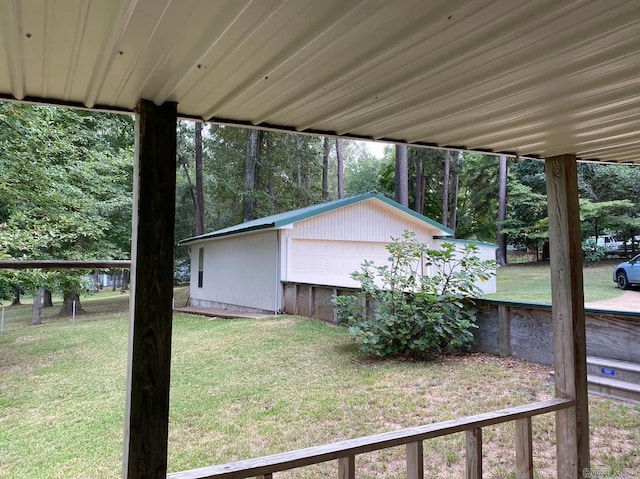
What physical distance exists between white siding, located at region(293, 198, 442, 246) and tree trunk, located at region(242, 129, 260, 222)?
8673 mm

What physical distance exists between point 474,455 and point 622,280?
13120mm

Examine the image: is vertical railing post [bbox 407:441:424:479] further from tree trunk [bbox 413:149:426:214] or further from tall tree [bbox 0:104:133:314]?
tree trunk [bbox 413:149:426:214]

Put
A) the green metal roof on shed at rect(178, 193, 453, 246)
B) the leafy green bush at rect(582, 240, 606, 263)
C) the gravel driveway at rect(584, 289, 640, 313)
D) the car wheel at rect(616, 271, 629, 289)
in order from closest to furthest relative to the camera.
→ the gravel driveway at rect(584, 289, 640, 313)
the green metal roof on shed at rect(178, 193, 453, 246)
the car wheel at rect(616, 271, 629, 289)
the leafy green bush at rect(582, 240, 606, 263)

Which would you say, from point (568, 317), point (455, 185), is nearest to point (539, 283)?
point (455, 185)

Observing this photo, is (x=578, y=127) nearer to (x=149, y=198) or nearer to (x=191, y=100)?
(x=191, y=100)

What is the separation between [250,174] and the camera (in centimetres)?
1998

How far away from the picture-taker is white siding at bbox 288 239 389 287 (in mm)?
10789

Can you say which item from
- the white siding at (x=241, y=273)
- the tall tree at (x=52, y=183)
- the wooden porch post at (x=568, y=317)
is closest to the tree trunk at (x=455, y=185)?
the white siding at (x=241, y=273)

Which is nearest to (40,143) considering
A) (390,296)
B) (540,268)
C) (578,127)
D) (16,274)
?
(16,274)

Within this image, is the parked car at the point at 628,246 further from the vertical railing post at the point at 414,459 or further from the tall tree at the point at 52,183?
the vertical railing post at the point at 414,459

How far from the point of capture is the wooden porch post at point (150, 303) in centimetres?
149

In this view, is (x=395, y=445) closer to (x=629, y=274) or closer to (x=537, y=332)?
(x=537, y=332)

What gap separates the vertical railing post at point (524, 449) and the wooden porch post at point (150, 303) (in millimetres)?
1745

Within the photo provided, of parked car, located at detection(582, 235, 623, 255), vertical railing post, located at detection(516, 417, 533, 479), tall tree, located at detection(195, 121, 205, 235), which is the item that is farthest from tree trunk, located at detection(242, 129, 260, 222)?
vertical railing post, located at detection(516, 417, 533, 479)
